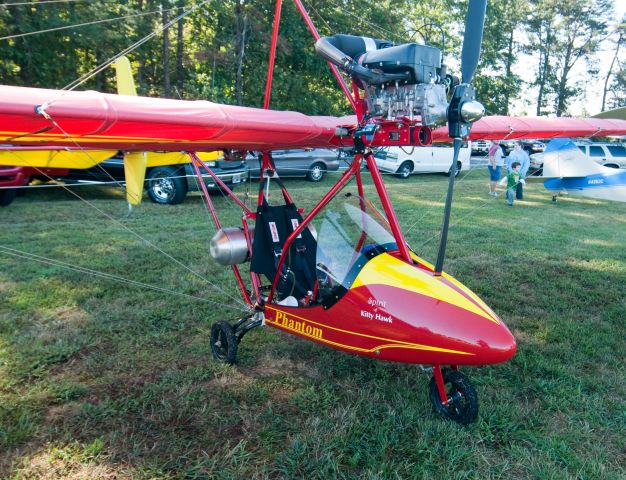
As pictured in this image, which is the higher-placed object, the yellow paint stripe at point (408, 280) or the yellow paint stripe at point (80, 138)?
the yellow paint stripe at point (80, 138)

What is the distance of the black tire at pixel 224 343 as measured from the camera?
3832 millimetres

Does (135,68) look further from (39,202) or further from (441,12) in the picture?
(441,12)

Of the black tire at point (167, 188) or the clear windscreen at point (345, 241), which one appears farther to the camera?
the black tire at point (167, 188)

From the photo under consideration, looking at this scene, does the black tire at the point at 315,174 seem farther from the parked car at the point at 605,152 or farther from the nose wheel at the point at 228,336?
the nose wheel at the point at 228,336

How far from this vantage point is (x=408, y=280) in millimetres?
2998

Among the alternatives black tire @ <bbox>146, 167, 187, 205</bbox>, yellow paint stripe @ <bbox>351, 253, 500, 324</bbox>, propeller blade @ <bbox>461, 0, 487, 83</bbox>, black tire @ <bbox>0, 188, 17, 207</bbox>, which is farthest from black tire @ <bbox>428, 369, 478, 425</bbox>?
black tire @ <bbox>0, 188, 17, 207</bbox>

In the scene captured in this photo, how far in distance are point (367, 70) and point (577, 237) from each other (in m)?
7.67

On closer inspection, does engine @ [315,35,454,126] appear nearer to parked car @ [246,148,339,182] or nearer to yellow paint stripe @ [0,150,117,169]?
yellow paint stripe @ [0,150,117,169]

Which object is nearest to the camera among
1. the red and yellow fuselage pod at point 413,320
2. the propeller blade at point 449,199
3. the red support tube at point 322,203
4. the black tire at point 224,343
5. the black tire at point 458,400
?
the propeller blade at point 449,199

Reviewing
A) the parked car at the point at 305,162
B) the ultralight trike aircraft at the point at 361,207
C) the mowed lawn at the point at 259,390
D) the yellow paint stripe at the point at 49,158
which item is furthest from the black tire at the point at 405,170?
the ultralight trike aircraft at the point at 361,207

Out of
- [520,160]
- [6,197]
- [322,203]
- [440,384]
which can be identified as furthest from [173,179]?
[440,384]

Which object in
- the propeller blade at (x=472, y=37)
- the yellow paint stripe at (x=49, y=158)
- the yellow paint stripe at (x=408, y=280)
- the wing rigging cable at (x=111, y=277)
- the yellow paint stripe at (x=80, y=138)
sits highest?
the propeller blade at (x=472, y=37)

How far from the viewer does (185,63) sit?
2180 centimetres

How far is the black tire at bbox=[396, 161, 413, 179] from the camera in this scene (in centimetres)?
2004
